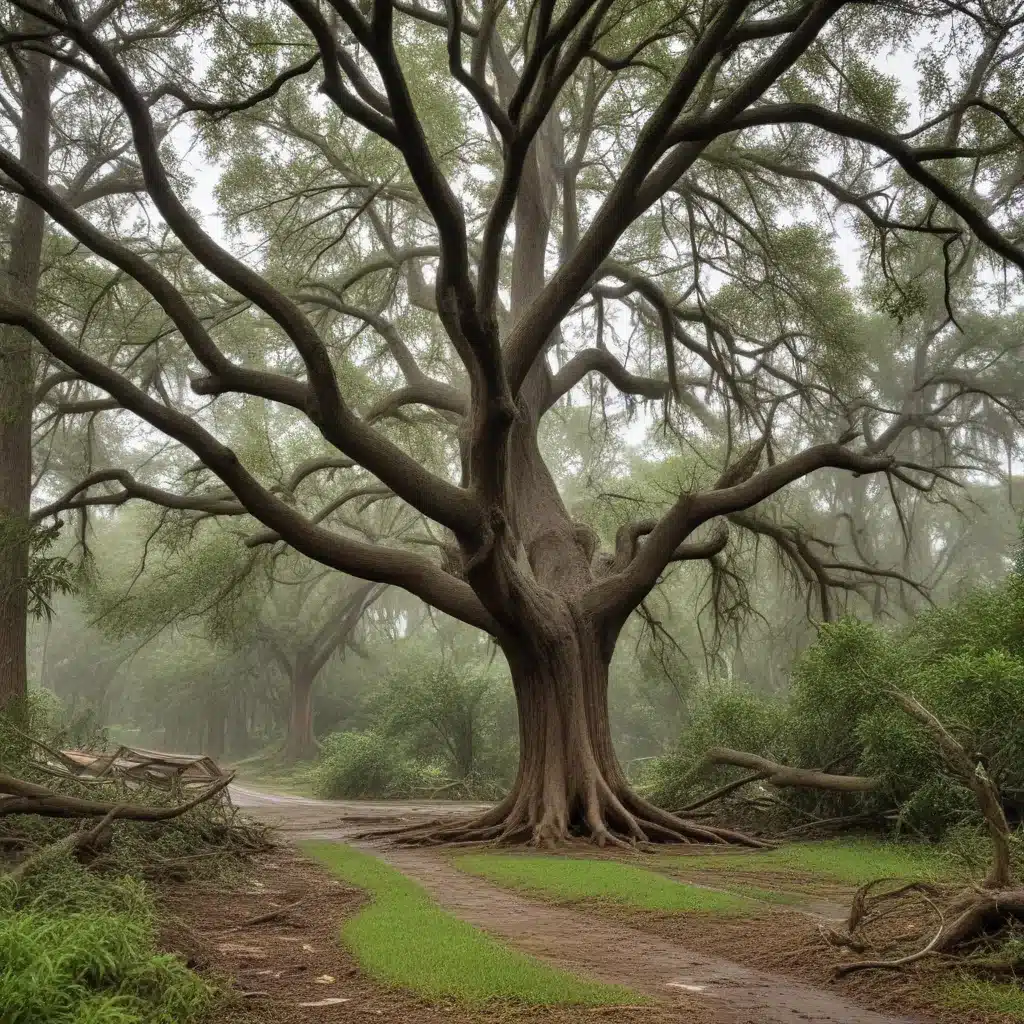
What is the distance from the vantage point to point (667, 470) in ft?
79.8

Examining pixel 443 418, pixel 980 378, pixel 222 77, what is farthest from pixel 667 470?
pixel 222 77

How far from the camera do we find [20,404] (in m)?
12.1

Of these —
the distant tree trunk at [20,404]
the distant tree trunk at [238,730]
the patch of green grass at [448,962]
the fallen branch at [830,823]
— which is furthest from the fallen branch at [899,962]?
the distant tree trunk at [238,730]

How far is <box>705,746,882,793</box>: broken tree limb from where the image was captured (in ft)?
36.0

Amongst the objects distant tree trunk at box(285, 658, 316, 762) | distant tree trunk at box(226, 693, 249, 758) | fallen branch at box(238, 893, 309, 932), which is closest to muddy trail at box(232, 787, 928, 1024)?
fallen branch at box(238, 893, 309, 932)

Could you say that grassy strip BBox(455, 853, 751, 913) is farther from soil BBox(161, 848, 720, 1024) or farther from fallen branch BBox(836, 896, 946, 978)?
fallen branch BBox(836, 896, 946, 978)

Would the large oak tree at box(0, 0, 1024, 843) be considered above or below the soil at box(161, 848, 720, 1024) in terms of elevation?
above

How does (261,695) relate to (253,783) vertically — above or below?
above

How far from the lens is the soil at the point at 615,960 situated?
4.07 metres

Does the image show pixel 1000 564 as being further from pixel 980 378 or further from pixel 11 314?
pixel 11 314

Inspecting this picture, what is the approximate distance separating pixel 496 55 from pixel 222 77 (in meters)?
6.30

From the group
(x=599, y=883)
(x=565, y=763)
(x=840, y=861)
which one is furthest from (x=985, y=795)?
(x=565, y=763)

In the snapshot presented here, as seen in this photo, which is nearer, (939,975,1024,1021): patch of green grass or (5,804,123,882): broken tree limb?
(939,975,1024,1021): patch of green grass

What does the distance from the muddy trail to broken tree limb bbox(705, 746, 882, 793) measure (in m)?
5.14
